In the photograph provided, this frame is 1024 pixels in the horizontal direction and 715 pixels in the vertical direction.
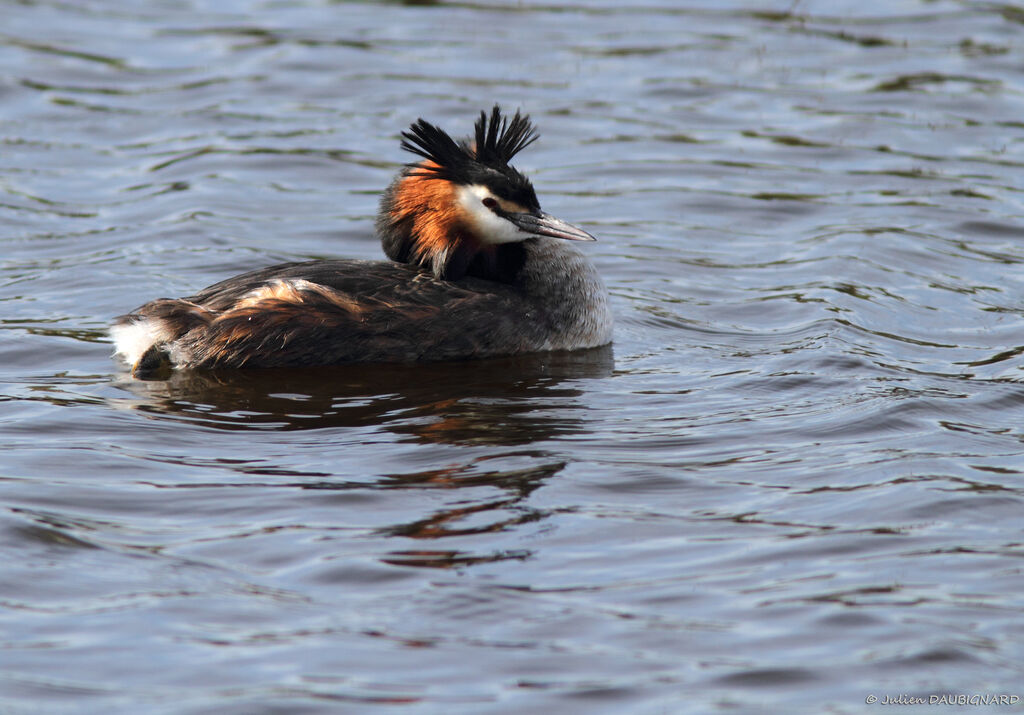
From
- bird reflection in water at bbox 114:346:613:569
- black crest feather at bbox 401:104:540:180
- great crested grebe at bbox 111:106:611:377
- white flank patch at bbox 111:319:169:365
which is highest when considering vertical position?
black crest feather at bbox 401:104:540:180

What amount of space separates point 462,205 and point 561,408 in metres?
1.62

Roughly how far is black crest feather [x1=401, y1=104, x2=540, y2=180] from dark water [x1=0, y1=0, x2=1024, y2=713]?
1262 mm

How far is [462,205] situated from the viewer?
918 centimetres

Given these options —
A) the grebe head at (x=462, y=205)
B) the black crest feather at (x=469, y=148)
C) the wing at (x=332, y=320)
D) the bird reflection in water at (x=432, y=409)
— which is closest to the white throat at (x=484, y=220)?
the grebe head at (x=462, y=205)

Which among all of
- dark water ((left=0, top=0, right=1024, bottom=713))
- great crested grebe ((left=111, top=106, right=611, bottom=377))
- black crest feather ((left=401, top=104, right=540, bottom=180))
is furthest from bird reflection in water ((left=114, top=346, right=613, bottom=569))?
black crest feather ((left=401, top=104, right=540, bottom=180))

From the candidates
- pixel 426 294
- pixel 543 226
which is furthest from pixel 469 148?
pixel 426 294

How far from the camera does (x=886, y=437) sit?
7.70 m

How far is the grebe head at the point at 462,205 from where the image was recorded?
9.17 meters

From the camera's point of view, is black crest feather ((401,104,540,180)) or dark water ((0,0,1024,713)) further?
black crest feather ((401,104,540,180))

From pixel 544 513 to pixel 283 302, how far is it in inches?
106

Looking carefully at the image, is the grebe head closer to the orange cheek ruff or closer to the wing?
the orange cheek ruff

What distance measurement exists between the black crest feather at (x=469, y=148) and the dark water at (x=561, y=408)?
1262mm

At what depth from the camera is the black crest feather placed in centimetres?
912

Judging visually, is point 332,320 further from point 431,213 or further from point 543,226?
point 543,226
